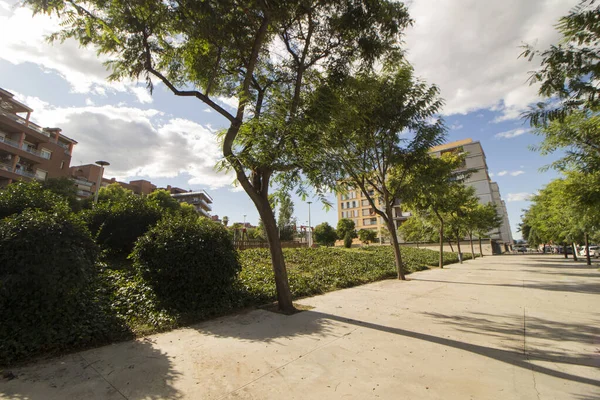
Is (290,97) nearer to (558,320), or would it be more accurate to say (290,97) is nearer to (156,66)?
(156,66)

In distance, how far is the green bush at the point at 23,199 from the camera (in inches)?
272

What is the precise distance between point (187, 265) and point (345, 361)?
4.00 metres

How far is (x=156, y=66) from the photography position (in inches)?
292

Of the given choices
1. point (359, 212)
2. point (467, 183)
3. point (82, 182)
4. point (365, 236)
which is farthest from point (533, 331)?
point (359, 212)

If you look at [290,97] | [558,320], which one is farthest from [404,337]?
[290,97]

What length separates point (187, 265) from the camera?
19.5 ft

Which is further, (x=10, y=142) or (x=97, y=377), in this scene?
(x=10, y=142)

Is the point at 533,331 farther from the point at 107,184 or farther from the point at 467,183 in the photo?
the point at 107,184

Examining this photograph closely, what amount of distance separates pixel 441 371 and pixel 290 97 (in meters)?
6.39

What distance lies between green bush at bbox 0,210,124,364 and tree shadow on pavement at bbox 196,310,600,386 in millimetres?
1999

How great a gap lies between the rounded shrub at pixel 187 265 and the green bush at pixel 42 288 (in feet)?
5.26

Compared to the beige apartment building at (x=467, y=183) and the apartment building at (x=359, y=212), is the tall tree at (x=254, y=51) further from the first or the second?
the apartment building at (x=359, y=212)

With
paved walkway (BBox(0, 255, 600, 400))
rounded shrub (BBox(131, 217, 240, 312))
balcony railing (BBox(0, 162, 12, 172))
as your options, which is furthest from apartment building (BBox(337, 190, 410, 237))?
paved walkway (BBox(0, 255, 600, 400))

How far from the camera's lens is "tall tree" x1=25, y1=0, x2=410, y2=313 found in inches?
221
